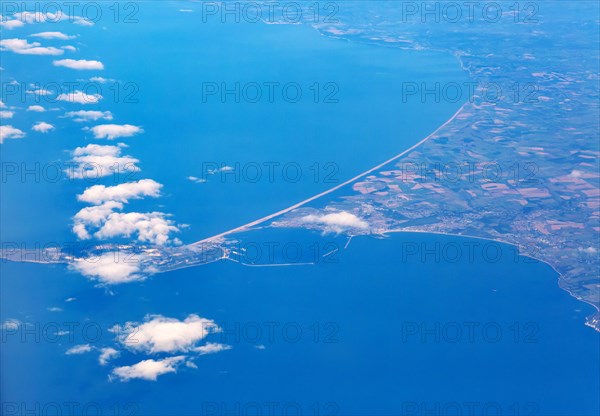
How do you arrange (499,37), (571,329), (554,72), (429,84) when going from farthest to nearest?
(499,37)
(554,72)
(429,84)
(571,329)

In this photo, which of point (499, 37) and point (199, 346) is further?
point (499, 37)

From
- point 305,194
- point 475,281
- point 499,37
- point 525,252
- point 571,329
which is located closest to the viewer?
point 571,329

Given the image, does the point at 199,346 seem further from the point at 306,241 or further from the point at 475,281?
the point at 475,281

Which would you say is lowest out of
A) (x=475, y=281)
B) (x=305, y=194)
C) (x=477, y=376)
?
(x=477, y=376)

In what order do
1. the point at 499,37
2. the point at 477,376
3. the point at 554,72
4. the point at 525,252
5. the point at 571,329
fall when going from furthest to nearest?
the point at 499,37 → the point at 554,72 → the point at 525,252 → the point at 571,329 → the point at 477,376

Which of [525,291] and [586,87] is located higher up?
[586,87]

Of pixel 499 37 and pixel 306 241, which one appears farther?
pixel 499 37

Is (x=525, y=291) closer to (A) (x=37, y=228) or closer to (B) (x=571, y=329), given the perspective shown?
(B) (x=571, y=329)

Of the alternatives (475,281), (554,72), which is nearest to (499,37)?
(554,72)

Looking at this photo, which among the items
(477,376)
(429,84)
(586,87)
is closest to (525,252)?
(477,376)
